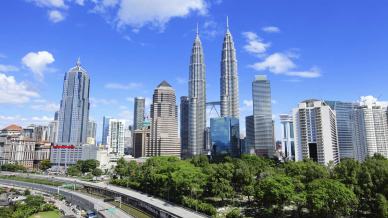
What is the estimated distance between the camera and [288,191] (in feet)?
184

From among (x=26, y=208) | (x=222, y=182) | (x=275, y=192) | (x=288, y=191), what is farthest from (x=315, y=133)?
(x=26, y=208)

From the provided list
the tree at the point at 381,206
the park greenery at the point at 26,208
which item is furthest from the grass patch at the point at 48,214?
the tree at the point at 381,206

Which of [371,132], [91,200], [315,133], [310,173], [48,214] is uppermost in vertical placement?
[371,132]

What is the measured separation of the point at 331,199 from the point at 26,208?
6453 cm

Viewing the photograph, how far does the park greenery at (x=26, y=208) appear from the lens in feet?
197

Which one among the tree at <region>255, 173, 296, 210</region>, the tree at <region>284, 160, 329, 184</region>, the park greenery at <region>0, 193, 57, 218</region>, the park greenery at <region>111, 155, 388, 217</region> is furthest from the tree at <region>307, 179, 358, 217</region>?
the park greenery at <region>0, 193, 57, 218</region>

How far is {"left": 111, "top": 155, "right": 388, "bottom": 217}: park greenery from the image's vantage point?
5250 cm

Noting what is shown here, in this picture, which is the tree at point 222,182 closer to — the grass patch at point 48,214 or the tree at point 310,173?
the tree at point 310,173

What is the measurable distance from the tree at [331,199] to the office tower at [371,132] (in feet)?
530

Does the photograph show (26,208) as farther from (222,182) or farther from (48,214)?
(222,182)

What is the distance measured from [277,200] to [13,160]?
192602 mm

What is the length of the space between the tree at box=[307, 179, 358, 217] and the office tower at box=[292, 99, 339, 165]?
10480 cm

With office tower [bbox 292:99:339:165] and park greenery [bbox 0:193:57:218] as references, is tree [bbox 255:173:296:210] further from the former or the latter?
office tower [bbox 292:99:339:165]

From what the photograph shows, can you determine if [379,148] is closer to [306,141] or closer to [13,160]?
[306,141]
